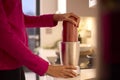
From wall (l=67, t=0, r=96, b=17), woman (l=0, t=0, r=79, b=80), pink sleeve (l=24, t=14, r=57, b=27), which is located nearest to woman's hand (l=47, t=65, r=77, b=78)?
woman (l=0, t=0, r=79, b=80)

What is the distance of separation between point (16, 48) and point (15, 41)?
0.03 m

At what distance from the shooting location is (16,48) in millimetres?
697

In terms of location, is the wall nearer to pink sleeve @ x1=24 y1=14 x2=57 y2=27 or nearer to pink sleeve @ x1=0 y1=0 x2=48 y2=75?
pink sleeve @ x1=24 y1=14 x2=57 y2=27

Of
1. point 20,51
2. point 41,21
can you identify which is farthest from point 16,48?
point 41,21

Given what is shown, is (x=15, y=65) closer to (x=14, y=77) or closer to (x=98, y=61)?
(x=14, y=77)

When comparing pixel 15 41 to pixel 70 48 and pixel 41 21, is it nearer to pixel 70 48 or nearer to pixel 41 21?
pixel 70 48

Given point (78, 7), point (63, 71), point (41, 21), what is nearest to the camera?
point (63, 71)

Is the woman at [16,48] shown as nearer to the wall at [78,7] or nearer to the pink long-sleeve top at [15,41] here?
the pink long-sleeve top at [15,41]

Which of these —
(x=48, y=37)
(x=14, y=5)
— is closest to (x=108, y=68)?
(x=14, y=5)

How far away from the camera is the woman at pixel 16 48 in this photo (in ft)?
2.26

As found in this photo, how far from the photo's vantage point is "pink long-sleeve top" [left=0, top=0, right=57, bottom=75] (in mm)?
693

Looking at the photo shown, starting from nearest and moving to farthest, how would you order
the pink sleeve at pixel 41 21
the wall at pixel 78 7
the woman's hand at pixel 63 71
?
the woman's hand at pixel 63 71
the pink sleeve at pixel 41 21
the wall at pixel 78 7

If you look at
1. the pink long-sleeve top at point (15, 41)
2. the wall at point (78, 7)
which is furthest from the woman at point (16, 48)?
the wall at point (78, 7)

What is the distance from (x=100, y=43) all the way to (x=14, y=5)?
2.47 ft
